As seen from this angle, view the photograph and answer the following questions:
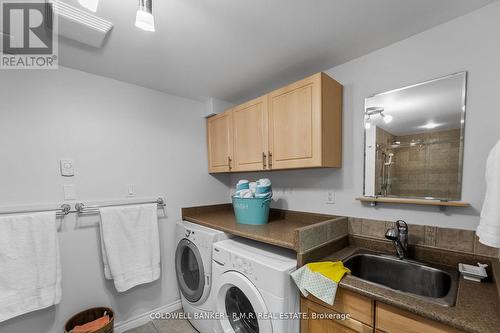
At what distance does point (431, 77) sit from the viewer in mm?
1291

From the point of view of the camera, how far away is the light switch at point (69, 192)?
5.39ft

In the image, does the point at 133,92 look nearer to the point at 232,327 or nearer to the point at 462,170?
the point at 232,327

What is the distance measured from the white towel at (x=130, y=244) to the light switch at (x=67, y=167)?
1.25ft

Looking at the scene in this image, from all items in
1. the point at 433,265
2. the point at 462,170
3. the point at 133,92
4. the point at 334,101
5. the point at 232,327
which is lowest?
the point at 232,327

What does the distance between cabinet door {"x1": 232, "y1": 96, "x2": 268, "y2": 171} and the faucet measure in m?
1.03

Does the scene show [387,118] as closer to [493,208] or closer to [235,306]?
[493,208]

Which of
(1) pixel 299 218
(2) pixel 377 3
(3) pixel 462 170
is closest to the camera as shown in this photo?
(2) pixel 377 3

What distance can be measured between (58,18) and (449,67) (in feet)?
7.48

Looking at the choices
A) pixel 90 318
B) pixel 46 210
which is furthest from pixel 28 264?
pixel 90 318

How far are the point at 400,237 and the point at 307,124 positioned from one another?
953 millimetres

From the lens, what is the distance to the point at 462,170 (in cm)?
119

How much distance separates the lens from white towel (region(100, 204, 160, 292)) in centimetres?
171

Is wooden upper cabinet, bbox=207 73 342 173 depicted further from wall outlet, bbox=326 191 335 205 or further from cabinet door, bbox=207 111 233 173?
wall outlet, bbox=326 191 335 205

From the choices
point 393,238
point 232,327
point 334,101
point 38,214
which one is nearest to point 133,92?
point 38,214
